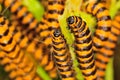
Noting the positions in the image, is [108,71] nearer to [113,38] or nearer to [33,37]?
[113,38]

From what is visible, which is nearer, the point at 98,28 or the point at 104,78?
the point at 98,28

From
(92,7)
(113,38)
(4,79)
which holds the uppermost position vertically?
(92,7)

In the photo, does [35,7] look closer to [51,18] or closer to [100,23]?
[51,18]

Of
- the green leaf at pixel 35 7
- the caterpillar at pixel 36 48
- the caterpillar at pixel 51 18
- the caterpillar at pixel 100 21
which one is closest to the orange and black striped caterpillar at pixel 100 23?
the caterpillar at pixel 100 21

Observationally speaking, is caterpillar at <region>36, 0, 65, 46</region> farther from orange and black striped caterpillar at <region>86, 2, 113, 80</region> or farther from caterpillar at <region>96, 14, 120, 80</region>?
caterpillar at <region>96, 14, 120, 80</region>

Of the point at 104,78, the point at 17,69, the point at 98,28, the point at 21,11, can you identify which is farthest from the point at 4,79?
the point at 98,28

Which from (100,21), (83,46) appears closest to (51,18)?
(100,21)

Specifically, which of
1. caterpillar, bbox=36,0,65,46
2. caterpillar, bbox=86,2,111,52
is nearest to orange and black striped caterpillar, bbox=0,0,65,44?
caterpillar, bbox=36,0,65,46

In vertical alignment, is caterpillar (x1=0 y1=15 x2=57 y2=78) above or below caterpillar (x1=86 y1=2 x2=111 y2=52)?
below
